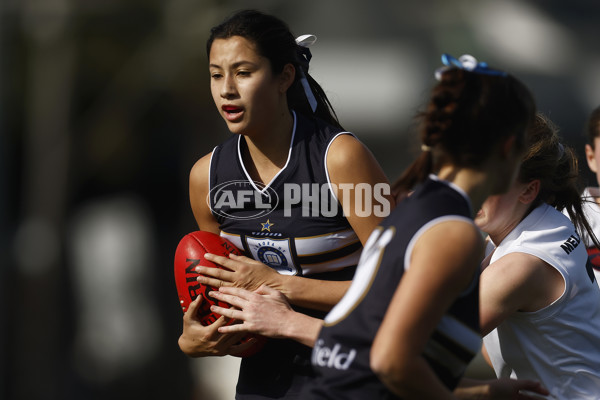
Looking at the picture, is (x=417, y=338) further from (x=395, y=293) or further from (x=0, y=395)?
(x=0, y=395)

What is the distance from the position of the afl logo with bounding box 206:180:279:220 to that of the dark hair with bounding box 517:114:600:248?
36.4 inches

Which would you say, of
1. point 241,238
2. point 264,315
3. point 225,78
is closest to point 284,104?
point 225,78

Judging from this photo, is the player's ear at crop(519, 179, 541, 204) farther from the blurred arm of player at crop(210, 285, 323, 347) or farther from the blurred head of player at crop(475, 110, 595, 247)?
the blurred arm of player at crop(210, 285, 323, 347)

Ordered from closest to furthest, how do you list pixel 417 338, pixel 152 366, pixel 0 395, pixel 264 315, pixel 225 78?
pixel 417 338
pixel 264 315
pixel 225 78
pixel 0 395
pixel 152 366

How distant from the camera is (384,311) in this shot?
6.43 feet

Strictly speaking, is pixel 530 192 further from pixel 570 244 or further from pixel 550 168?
pixel 570 244

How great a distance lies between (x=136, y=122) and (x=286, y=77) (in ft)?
19.6

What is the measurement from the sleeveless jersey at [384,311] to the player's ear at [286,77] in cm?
114

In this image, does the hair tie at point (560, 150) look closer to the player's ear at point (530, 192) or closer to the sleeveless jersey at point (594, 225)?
the player's ear at point (530, 192)

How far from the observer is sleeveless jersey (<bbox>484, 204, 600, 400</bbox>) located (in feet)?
8.68

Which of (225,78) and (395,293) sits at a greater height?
(225,78)

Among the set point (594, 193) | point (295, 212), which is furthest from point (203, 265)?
point (594, 193)

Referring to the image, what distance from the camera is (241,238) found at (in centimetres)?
302

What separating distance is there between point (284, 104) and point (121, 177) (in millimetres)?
5996
